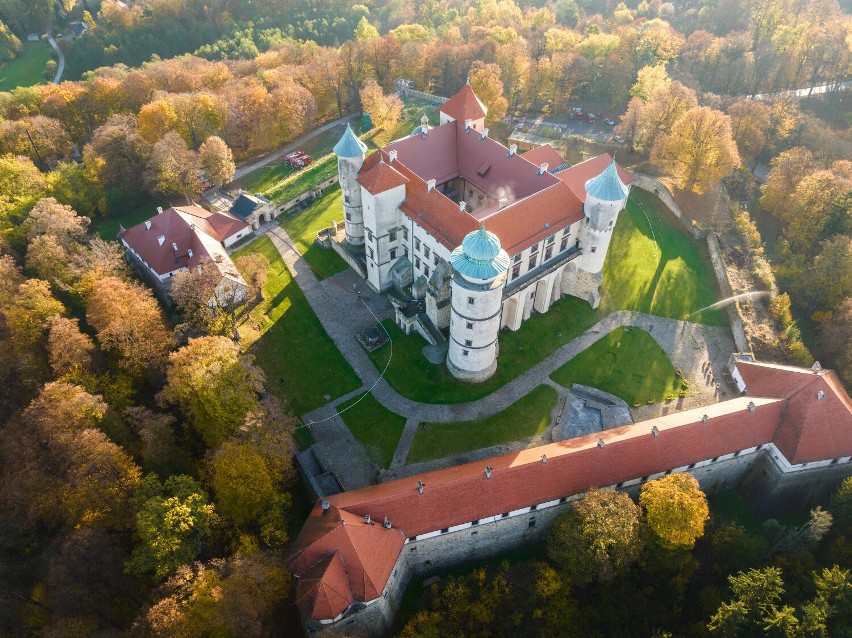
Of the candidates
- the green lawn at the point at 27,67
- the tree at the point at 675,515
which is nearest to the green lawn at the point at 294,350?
the tree at the point at 675,515

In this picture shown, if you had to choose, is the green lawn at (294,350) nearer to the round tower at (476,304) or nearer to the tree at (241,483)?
the round tower at (476,304)

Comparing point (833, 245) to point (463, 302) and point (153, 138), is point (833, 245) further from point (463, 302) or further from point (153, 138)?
point (153, 138)

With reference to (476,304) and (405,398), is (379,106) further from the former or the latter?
(405,398)

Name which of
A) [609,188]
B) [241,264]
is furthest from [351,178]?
[609,188]

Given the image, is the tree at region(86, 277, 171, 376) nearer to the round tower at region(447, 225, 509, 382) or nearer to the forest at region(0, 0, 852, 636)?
the forest at region(0, 0, 852, 636)

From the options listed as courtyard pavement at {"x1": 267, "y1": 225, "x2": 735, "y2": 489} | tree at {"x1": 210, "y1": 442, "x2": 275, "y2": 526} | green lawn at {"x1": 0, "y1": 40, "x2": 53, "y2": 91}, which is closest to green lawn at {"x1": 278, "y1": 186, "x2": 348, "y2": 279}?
courtyard pavement at {"x1": 267, "y1": 225, "x2": 735, "y2": 489}
